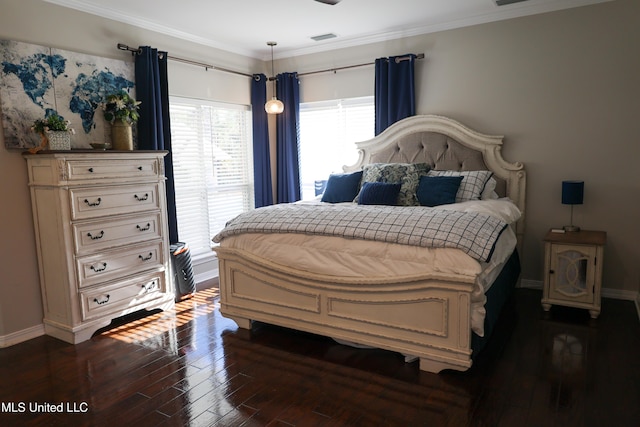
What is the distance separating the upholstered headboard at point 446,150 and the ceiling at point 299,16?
0.95 m

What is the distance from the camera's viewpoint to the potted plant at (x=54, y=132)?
3155 millimetres

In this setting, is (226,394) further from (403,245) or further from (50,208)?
(50,208)

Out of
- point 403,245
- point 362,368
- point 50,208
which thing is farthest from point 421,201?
point 50,208

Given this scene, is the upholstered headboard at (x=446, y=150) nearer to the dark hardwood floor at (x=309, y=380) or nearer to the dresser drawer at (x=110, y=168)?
the dark hardwood floor at (x=309, y=380)

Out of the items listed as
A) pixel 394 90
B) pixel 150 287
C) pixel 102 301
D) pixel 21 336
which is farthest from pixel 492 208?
pixel 21 336

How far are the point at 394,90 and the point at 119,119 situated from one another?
2672 millimetres

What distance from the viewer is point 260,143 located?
212 inches

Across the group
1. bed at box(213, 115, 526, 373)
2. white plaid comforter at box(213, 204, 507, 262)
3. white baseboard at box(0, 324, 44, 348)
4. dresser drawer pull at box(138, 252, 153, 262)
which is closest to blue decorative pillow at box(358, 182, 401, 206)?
bed at box(213, 115, 526, 373)

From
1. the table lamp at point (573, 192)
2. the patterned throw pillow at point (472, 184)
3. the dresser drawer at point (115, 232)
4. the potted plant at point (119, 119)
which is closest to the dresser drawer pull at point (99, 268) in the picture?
the dresser drawer at point (115, 232)

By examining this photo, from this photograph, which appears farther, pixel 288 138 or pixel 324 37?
pixel 288 138

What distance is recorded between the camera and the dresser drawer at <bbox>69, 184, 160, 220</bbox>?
3182mm

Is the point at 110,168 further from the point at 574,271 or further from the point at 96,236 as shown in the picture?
the point at 574,271

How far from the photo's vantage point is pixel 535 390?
2.39 meters

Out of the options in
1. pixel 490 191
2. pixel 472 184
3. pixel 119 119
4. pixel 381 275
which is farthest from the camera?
pixel 490 191
